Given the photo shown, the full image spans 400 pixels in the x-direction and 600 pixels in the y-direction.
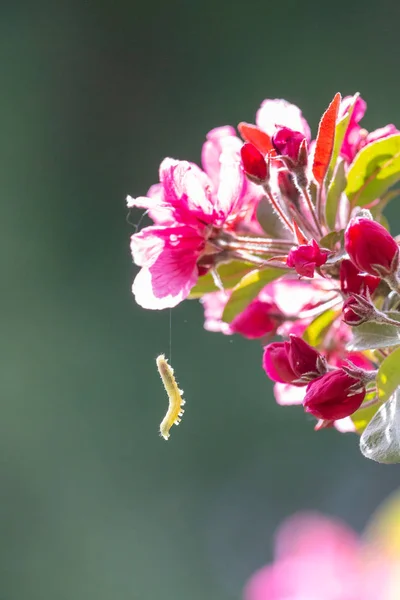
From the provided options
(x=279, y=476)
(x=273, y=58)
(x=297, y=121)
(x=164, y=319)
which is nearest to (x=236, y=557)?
(x=279, y=476)

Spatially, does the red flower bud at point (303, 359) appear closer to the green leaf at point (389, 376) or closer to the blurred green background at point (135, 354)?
the green leaf at point (389, 376)

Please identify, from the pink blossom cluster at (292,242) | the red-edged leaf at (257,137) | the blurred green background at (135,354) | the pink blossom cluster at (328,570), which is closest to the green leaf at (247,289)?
the pink blossom cluster at (292,242)

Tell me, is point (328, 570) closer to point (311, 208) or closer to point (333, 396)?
point (333, 396)

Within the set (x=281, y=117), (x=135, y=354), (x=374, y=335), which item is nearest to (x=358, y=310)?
(x=374, y=335)

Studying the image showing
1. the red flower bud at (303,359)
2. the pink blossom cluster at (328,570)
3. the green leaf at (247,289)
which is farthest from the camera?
the green leaf at (247,289)

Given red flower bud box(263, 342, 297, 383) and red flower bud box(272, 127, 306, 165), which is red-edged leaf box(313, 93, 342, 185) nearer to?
red flower bud box(272, 127, 306, 165)

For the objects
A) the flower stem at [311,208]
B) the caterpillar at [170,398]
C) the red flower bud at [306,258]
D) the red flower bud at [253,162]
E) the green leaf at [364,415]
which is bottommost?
the green leaf at [364,415]

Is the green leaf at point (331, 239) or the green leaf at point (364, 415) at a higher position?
the green leaf at point (331, 239)

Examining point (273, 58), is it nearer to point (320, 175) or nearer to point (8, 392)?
point (8, 392)

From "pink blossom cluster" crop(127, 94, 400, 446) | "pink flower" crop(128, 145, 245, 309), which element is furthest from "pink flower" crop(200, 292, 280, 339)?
"pink flower" crop(128, 145, 245, 309)
